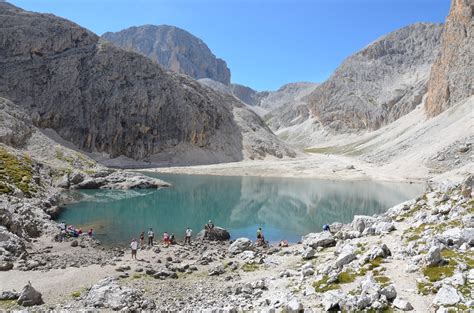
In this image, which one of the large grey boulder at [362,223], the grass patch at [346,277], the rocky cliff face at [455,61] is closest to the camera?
the grass patch at [346,277]

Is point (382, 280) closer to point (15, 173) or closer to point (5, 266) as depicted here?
point (5, 266)

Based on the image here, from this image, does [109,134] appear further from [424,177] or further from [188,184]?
[424,177]

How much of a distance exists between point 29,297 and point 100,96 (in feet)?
487

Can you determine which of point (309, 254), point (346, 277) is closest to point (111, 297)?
point (346, 277)

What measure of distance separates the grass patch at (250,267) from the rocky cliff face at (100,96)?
128 meters

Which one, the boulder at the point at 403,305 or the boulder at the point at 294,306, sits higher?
the boulder at the point at 403,305

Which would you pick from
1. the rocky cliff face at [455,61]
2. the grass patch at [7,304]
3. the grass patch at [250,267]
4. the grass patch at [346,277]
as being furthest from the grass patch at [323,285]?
the rocky cliff face at [455,61]

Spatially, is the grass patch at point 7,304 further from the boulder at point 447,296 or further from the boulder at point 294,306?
the boulder at point 447,296

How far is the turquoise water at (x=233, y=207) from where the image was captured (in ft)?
154

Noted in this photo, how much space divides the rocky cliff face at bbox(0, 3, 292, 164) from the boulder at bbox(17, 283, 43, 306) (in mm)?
133391

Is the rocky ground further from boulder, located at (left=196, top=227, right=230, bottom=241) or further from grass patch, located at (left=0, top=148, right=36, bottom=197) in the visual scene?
grass patch, located at (left=0, top=148, right=36, bottom=197)

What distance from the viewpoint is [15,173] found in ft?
180

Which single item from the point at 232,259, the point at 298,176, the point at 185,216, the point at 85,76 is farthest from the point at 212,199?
the point at 85,76

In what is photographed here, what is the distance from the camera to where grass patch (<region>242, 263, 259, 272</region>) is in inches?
1067
